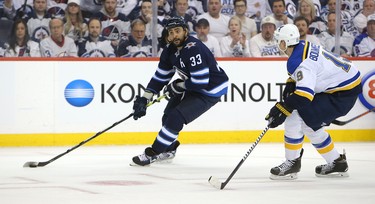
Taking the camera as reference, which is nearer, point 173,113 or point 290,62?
point 290,62

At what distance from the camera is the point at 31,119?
31.9ft

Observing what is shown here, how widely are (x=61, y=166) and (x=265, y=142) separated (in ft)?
11.1

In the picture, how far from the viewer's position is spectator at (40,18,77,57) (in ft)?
31.9

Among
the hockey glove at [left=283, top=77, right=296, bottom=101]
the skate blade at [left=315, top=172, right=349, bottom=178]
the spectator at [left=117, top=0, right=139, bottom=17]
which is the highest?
the spectator at [left=117, top=0, right=139, bottom=17]

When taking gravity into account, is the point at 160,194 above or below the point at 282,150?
above

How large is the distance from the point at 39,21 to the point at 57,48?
1.13ft

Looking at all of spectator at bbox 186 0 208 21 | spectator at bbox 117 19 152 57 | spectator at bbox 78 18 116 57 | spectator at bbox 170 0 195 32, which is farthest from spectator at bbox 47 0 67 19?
spectator at bbox 186 0 208 21

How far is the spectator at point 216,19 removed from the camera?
1025 cm

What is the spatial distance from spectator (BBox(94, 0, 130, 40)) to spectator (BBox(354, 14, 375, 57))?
2.66 m

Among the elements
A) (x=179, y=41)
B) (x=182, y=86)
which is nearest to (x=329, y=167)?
(x=182, y=86)

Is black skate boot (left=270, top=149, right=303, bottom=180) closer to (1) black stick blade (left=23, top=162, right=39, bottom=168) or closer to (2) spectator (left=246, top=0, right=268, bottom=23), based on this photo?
(1) black stick blade (left=23, top=162, right=39, bottom=168)

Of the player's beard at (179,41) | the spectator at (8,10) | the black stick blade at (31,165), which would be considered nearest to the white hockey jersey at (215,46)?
the spectator at (8,10)

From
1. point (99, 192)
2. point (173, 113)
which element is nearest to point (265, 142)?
point (173, 113)

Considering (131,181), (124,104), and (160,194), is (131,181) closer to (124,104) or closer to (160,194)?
(160,194)
